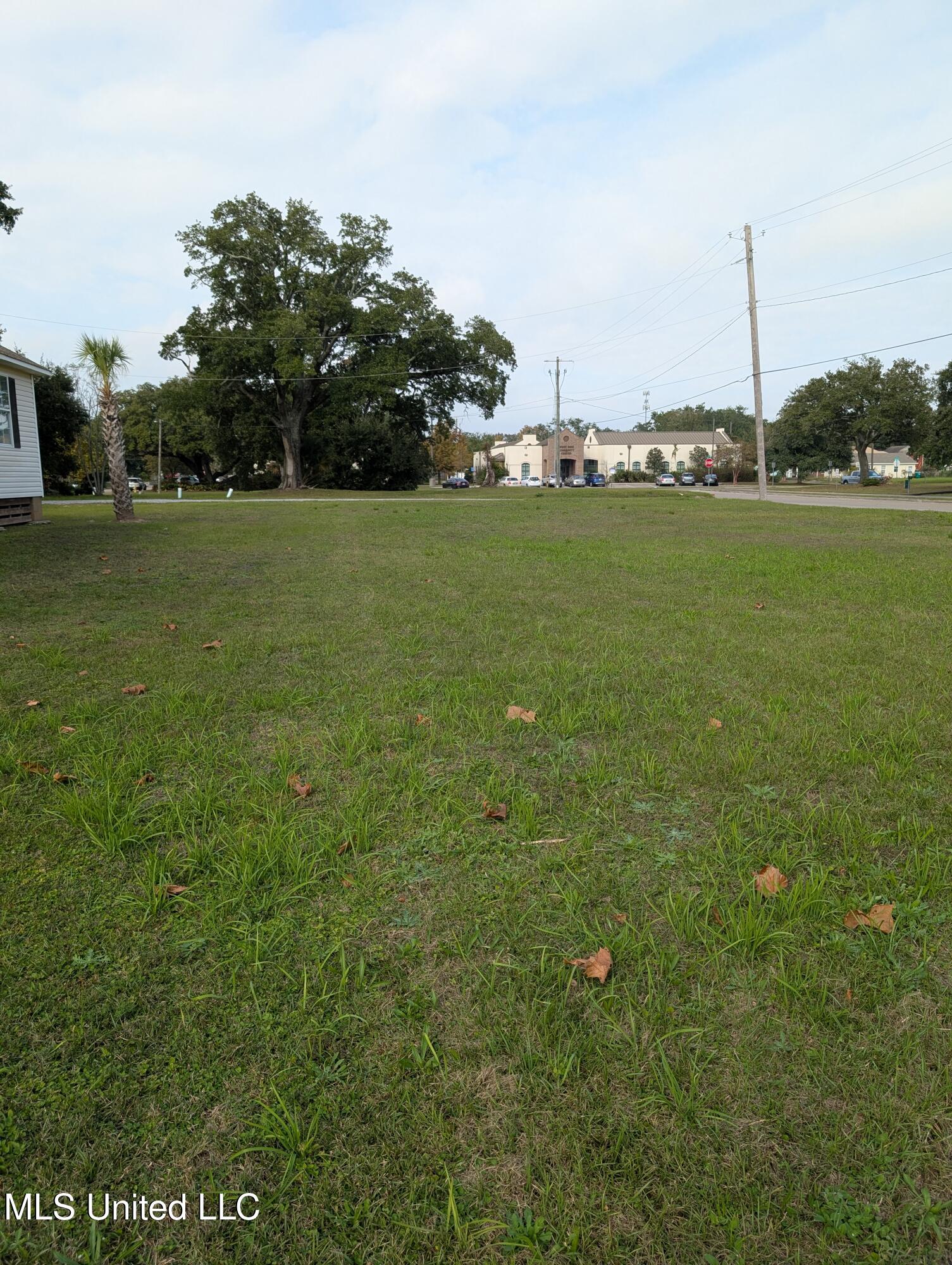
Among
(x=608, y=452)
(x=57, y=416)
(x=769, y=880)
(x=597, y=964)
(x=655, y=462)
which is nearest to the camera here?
(x=597, y=964)

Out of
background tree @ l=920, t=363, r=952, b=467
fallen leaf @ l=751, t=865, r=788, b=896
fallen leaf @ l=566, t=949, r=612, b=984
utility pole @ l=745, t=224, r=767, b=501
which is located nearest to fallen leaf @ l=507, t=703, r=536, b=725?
fallen leaf @ l=751, t=865, r=788, b=896

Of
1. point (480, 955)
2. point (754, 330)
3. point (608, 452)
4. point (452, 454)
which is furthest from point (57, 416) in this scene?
point (608, 452)

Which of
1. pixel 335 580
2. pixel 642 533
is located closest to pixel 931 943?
pixel 335 580

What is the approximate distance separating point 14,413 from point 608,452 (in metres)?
102

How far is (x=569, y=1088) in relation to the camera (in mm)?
1743

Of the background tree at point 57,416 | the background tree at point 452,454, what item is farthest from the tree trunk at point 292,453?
the background tree at point 452,454

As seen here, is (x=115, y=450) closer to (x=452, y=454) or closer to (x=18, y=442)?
(x=18, y=442)

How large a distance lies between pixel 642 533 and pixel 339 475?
35.6 m

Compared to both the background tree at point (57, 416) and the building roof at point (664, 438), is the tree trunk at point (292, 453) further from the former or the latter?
the building roof at point (664, 438)

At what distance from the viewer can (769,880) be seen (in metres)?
2.52

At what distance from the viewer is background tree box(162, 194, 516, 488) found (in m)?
40.8

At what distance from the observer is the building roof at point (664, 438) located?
11025 centimetres

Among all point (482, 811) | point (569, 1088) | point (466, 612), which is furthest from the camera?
point (466, 612)

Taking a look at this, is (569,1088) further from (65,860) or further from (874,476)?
(874,476)
